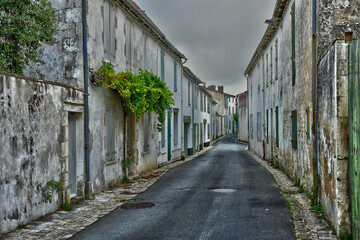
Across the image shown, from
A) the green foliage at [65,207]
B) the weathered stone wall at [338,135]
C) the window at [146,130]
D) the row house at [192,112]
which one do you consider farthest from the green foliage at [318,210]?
the row house at [192,112]

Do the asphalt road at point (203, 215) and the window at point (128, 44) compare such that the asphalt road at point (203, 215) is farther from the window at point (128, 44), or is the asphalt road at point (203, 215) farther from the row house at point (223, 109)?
the row house at point (223, 109)

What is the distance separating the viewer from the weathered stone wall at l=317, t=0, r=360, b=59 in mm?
8141

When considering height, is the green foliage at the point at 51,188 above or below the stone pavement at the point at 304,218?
above

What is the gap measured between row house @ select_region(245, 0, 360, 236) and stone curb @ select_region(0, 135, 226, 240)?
425 centimetres

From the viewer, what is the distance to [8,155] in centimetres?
641

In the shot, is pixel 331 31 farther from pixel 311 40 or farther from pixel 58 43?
pixel 58 43

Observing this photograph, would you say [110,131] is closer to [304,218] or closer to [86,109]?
[86,109]

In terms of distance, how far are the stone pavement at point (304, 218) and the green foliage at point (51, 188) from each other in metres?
4.67

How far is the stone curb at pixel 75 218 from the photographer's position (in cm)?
→ 627

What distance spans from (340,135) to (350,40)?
55.3 inches

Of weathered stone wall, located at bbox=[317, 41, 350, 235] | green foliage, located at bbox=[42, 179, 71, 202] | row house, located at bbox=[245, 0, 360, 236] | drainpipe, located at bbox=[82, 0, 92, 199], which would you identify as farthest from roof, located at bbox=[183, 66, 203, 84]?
weathered stone wall, located at bbox=[317, 41, 350, 235]

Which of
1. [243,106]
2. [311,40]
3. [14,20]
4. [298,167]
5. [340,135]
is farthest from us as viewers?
[243,106]

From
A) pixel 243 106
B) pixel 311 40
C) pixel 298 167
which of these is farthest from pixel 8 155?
pixel 243 106

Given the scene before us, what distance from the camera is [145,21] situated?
1456 cm
